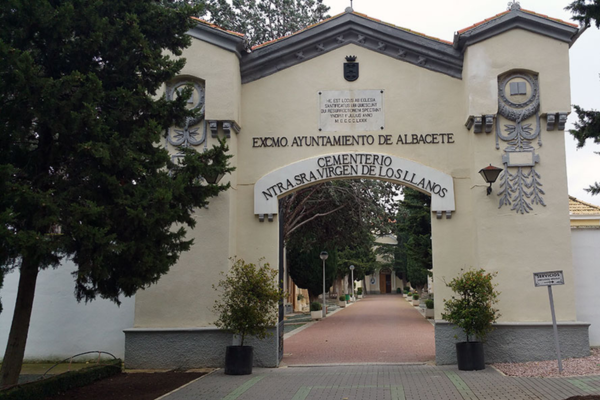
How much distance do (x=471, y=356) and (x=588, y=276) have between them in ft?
11.5

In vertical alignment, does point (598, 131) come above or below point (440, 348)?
above

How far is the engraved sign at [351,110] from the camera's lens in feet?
40.5

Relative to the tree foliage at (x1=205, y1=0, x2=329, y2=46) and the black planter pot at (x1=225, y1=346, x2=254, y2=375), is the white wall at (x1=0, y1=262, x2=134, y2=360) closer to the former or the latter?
the black planter pot at (x1=225, y1=346, x2=254, y2=375)

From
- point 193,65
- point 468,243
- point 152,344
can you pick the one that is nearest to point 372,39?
point 193,65

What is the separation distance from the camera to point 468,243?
38.5 ft

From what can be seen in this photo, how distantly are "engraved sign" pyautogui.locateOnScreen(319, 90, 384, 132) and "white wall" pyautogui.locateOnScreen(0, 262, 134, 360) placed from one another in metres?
5.89

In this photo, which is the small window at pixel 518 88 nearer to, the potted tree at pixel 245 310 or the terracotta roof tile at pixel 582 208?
the terracotta roof tile at pixel 582 208

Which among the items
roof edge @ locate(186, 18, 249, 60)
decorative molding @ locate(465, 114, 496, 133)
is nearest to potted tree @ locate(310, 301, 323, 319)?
decorative molding @ locate(465, 114, 496, 133)

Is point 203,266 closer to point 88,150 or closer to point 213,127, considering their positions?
point 213,127

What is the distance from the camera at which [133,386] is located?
981 cm

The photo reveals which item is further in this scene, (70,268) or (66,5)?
(70,268)

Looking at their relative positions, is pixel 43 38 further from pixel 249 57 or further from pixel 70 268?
pixel 70 268

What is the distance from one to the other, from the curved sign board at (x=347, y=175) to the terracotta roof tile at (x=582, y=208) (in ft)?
13.8

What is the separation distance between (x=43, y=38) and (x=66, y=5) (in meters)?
0.74
